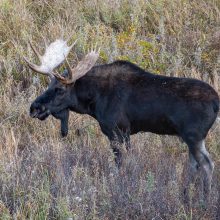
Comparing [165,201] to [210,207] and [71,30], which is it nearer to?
[210,207]

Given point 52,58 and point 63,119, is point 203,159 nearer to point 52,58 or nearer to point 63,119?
point 63,119

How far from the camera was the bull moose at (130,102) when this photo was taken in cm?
734

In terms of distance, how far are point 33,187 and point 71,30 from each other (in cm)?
555

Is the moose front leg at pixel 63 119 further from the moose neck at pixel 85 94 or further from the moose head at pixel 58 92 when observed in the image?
the moose neck at pixel 85 94

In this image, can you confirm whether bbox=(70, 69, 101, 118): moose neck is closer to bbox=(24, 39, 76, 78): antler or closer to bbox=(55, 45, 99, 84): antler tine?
bbox=(55, 45, 99, 84): antler tine

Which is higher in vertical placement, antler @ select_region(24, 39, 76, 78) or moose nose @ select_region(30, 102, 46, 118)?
antler @ select_region(24, 39, 76, 78)

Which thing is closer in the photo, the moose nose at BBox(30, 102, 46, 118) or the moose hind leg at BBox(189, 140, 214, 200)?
the moose hind leg at BBox(189, 140, 214, 200)

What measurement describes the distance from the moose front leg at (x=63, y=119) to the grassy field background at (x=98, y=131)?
19 centimetres

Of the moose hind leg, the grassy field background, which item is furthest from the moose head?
the moose hind leg

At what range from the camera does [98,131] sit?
29.5 feet

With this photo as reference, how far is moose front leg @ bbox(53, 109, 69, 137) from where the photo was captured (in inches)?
327

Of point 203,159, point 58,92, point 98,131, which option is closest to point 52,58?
point 58,92

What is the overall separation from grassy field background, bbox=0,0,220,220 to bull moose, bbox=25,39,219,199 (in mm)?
282

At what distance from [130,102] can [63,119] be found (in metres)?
0.97
